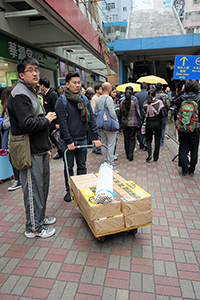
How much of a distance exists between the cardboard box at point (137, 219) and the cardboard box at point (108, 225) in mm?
63

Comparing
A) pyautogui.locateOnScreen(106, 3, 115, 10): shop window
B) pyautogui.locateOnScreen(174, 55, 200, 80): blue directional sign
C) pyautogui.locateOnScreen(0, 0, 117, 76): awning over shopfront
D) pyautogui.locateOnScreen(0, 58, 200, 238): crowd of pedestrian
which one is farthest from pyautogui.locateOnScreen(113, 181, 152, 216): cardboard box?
pyautogui.locateOnScreen(106, 3, 115, 10): shop window

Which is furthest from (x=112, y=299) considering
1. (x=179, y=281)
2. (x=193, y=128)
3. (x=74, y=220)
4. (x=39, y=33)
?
(x=39, y=33)

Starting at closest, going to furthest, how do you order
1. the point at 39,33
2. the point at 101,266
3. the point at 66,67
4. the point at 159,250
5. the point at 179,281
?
the point at 179,281
the point at 101,266
the point at 159,250
the point at 39,33
the point at 66,67

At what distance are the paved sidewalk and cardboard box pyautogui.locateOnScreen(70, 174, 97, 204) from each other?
0.51 m

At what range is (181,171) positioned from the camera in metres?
5.13

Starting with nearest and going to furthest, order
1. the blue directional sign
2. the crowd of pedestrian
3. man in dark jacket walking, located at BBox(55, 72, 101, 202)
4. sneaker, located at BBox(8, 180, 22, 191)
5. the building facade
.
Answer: the crowd of pedestrian
man in dark jacket walking, located at BBox(55, 72, 101, 202)
sneaker, located at BBox(8, 180, 22, 191)
the blue directional sign
the building facade

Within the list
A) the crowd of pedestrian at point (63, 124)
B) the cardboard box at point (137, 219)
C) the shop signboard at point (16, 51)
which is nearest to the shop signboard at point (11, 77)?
the shop signboard at point (16, 51)

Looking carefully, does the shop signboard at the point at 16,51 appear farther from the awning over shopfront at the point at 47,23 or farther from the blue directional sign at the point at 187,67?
the blue directional sign at the point at 187,67

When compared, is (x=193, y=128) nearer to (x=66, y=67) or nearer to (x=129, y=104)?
(x=129, y=104)

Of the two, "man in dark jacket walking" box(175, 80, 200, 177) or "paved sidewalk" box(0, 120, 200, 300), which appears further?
"man in dark jacket walking" box(175, 80, 200, 177)

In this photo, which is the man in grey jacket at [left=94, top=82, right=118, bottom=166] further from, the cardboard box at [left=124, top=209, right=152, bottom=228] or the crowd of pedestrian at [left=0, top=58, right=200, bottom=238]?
the cardboard box at [left=124, top=209, right=152, bottom=228]

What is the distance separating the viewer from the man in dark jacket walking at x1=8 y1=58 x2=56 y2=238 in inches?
97.7

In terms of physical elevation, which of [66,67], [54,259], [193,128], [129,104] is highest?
[66,67]

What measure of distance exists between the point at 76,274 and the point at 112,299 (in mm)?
468
